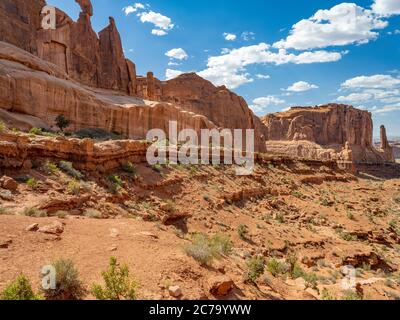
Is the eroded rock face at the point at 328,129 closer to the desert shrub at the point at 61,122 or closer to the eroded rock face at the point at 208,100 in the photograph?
the eroded rock face at the point at 208,100

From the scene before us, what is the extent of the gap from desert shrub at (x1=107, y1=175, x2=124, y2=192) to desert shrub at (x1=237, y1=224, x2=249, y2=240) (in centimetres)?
662

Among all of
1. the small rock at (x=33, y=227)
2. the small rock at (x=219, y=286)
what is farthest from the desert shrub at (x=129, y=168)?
the small rock at (x=219, y=286)

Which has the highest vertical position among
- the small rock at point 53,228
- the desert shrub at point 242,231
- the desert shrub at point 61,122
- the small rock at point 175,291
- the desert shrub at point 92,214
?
the desert shrub at point 61,122

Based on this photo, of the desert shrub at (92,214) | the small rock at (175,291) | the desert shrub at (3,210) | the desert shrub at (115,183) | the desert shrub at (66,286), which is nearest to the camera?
the desert shrub at (66,286)

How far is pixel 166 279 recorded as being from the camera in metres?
6.30

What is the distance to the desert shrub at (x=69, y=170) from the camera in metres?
12.9

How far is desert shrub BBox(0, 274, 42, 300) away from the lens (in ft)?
15.0

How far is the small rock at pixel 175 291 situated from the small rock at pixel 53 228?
3446mm

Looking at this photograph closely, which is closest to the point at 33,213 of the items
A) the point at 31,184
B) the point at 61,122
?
the point at 31,184

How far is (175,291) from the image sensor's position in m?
5.87

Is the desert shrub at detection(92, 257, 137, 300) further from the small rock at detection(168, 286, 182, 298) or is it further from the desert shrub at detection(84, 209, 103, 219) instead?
the desert shrub at detection(84, 209, 103, 219)

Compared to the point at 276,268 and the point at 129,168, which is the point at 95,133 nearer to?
the point at 129,168

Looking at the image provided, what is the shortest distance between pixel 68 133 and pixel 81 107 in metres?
3.97

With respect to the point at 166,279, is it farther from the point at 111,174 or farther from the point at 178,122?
the point at 178,122
